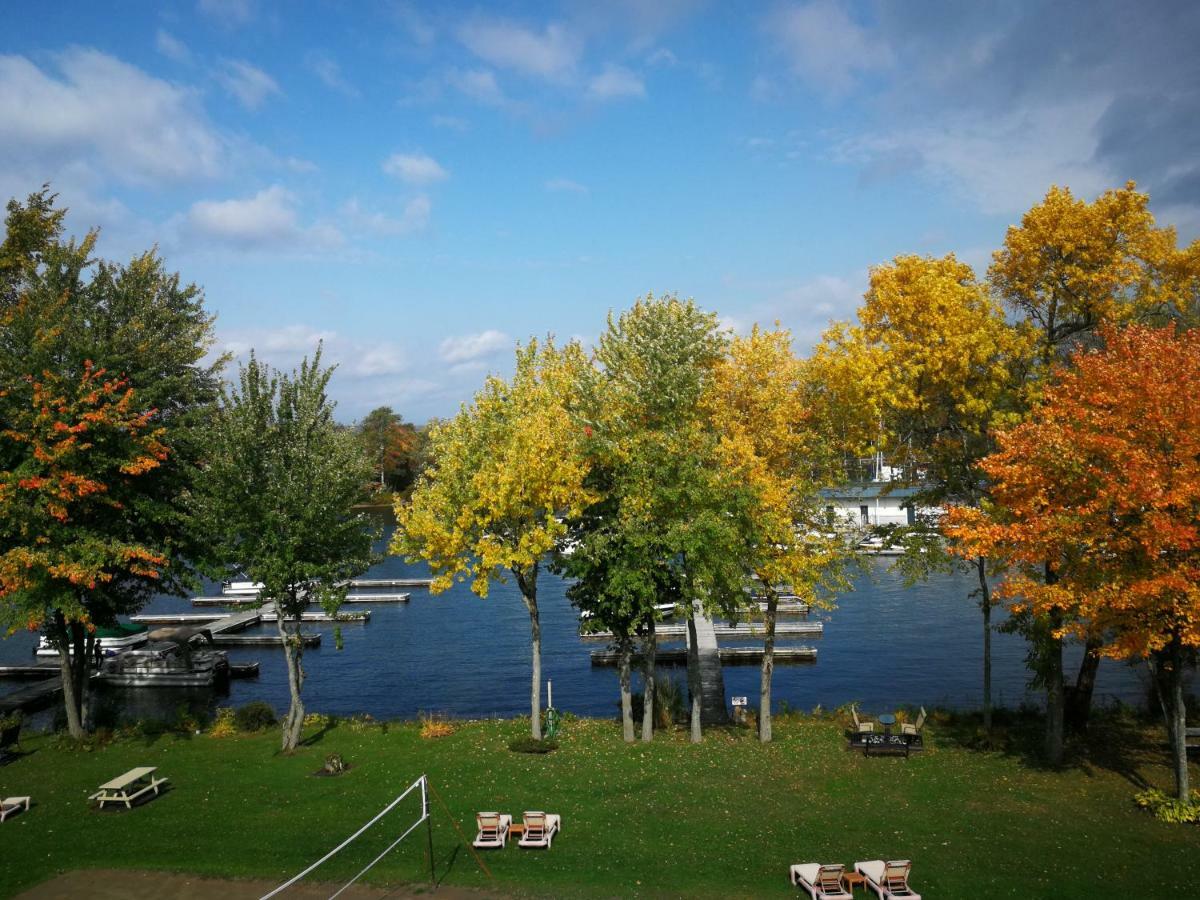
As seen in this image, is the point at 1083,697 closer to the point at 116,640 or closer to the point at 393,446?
the point at 116,640

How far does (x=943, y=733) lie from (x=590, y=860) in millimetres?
14809

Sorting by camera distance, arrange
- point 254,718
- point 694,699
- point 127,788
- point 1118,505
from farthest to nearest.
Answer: point 254,718 < point 694,699 < point 127,788 < point 1118,505

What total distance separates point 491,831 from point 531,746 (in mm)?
6954

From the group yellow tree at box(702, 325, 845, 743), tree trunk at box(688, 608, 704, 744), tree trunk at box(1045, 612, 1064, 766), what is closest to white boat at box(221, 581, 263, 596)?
tree trunk at box(688, 608, 704, 744)

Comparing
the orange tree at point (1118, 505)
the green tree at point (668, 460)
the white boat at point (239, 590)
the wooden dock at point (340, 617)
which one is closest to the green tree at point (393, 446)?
the white boat at point (239, 590)

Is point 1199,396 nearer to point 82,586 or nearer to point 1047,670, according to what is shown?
point 1047,670

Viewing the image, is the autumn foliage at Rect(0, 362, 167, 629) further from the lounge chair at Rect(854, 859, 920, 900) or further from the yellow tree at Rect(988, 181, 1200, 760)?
the yellow tree at Rect(988, 181, 1200, 760)

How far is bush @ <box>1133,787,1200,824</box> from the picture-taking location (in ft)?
61.7

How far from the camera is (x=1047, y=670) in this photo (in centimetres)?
2364

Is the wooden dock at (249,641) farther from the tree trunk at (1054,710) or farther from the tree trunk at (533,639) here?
the tree trunk at (1054,710)

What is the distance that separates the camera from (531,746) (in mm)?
25141

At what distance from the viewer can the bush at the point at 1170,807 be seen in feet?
61.7

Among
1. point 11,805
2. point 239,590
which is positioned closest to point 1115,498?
point 11,805

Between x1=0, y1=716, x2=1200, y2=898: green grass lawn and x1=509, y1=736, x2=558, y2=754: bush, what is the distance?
47cm
